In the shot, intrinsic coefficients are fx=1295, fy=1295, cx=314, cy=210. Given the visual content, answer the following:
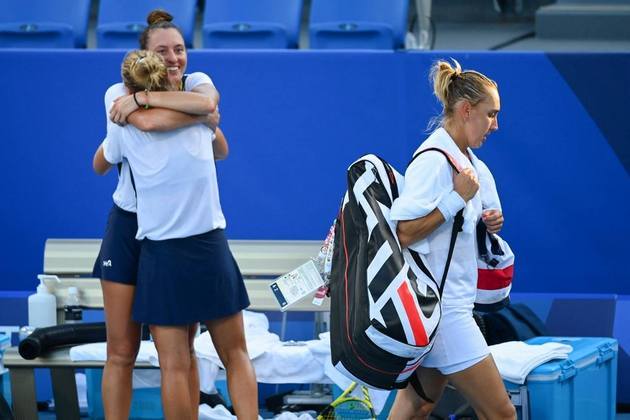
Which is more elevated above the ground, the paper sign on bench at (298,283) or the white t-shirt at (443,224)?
the white t-shirt at (443,224)

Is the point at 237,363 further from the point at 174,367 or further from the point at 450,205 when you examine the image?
the point at 450,205

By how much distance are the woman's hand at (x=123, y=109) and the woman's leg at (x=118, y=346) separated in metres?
0.53

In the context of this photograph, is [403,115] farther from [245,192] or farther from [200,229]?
[200,229]

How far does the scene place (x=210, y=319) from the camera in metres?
4.08

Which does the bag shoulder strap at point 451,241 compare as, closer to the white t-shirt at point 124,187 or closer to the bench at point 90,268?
the white t-shirt at point 124,187

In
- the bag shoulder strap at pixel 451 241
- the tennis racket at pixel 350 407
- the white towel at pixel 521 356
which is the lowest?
the tennis racket at pixel 350 407

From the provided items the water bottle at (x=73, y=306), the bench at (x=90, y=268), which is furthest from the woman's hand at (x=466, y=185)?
the water bottle at (x=73, y=306)

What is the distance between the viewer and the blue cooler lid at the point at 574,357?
15.6 ft

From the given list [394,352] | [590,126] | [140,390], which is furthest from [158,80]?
[590,126]

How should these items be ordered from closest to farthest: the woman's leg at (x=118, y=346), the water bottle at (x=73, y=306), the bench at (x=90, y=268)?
the woman's leg at (x=118, y=346) < the bench at (x=90, y=268) < the water bottle at (x=73, y=306)

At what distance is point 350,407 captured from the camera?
5.23m

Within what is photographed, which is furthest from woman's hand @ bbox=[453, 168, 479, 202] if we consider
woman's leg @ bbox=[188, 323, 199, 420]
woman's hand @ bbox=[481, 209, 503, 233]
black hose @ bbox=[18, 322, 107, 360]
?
black hose @ bbox=[18, 322, 107, 360]

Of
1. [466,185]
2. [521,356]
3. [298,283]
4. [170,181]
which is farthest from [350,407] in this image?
[466,185]

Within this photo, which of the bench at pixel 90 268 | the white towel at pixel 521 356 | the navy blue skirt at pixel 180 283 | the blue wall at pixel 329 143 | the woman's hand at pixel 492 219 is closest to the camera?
the woman's hand at pixel 492 219
